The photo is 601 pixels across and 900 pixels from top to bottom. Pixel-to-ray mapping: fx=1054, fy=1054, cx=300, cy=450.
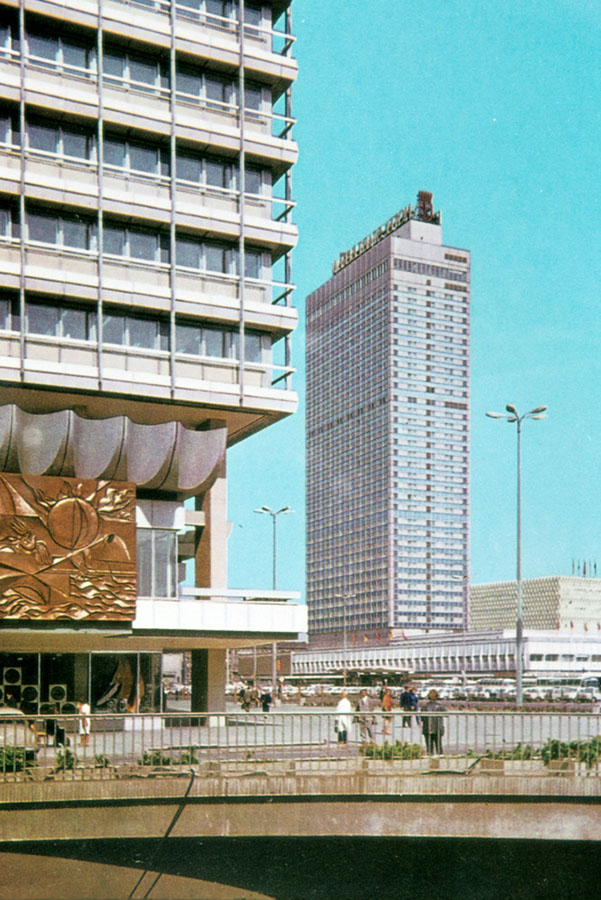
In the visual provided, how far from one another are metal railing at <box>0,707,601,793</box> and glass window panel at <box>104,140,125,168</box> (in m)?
29.0

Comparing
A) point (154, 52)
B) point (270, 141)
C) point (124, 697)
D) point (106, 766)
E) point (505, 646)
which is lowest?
point (505, 646)

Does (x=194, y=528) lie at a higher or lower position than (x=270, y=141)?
lower

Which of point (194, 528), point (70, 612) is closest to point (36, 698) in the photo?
point (70, 612)

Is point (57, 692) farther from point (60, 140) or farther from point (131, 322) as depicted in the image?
point (60, 140)

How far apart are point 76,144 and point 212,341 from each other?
9790mm

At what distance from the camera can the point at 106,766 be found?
19.6 metres

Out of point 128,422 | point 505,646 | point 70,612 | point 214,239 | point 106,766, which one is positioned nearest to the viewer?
point 106,766

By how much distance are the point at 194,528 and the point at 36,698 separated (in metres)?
10.1

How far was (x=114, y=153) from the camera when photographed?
4403cm

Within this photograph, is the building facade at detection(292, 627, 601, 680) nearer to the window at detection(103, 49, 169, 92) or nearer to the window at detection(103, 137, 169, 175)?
the window at detection(103, 137, 169, 175)

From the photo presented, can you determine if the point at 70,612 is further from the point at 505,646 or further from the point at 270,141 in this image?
the point at 505,646

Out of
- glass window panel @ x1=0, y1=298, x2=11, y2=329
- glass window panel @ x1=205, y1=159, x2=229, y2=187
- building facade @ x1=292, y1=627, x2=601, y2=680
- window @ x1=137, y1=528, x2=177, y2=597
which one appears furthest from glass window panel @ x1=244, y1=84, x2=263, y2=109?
building facade @ x1=292, y1=627, x2=601, y2=680

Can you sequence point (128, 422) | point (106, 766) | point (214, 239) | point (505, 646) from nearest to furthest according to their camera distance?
point (106, 766) < point (128, 422) < point (214, 239) < point (505, 646)

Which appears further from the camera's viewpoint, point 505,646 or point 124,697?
point 505,646
